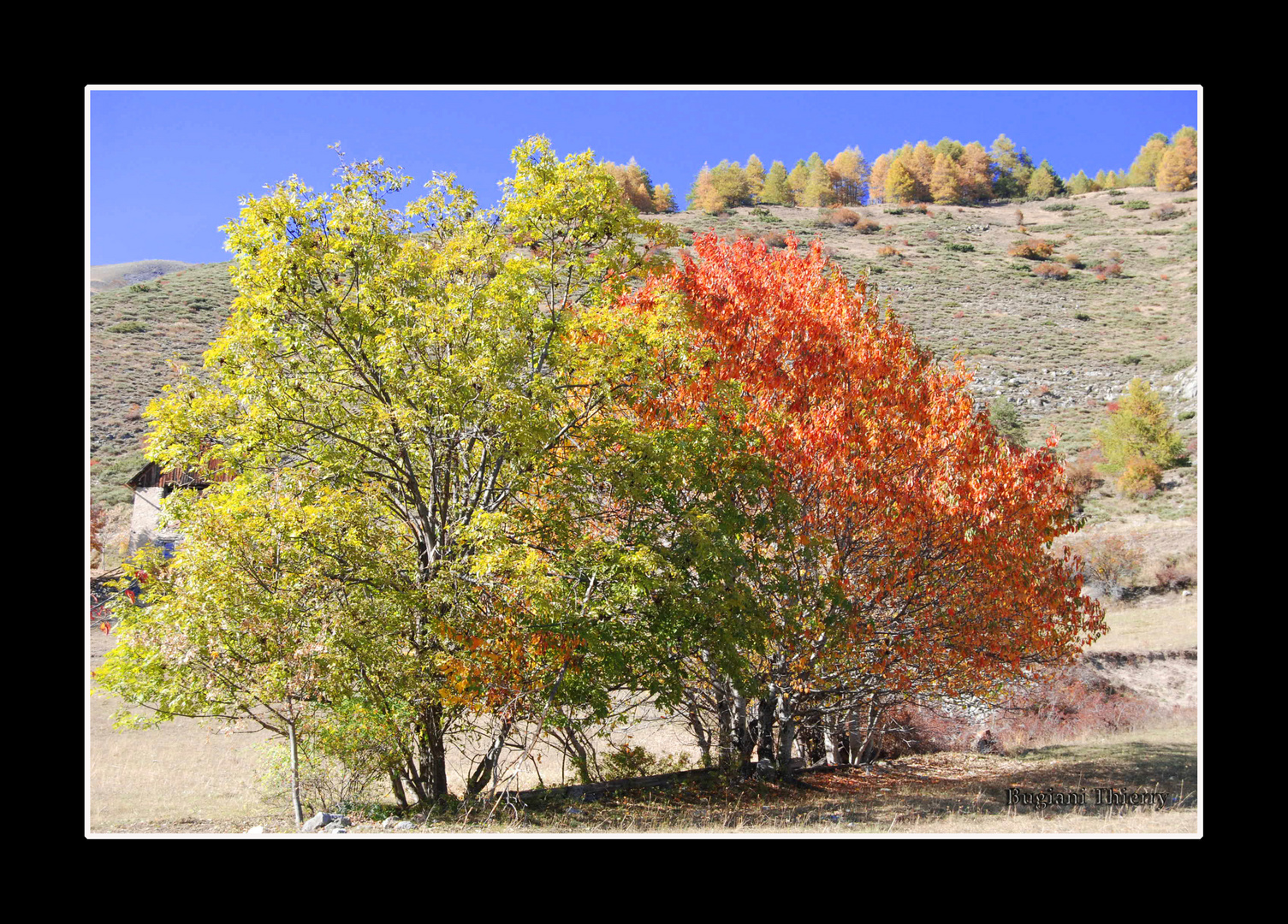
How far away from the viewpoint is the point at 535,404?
886 centimetres

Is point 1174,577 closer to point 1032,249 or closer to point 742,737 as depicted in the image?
point 1032,249

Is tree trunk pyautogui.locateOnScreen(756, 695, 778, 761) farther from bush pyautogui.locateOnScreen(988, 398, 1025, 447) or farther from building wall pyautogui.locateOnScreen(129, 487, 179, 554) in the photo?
bush pyautogui.locateOnScreen(988, 398, 1025, 447)

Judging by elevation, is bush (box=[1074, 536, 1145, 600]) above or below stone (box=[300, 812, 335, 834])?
above

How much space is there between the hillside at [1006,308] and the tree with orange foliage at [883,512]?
15.3 feet

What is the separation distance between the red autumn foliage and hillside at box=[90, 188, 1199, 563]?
4.83 metres

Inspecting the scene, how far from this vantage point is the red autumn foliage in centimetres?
1110

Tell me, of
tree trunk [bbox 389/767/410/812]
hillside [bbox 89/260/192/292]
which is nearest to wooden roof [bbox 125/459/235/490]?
hillside [bbox 89/260/192/292]

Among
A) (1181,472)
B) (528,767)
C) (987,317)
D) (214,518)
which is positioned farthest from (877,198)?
(214,518)

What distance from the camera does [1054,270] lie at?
1005 inches

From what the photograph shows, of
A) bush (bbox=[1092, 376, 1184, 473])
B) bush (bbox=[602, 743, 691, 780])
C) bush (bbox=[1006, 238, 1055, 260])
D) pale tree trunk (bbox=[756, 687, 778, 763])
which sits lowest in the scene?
bush (bbox=[602, 743, 691, 780])

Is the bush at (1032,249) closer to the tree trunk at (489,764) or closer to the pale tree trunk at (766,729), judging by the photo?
the pale tree trunk at (766,729)

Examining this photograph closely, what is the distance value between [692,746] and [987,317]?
64.3 ft

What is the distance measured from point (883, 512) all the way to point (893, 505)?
0.18 meters

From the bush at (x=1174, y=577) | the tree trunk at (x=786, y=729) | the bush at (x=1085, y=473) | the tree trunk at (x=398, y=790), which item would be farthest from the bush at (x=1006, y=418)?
the tree trunk at (x=398, y=790)
